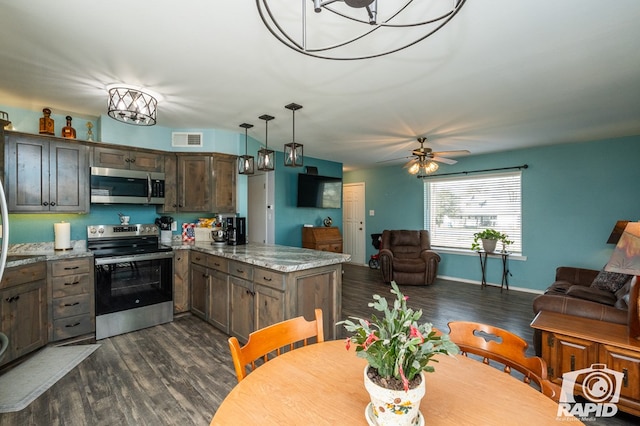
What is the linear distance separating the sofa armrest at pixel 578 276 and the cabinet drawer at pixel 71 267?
5893 millimetres

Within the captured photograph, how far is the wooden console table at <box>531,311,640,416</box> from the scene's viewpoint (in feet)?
6.11

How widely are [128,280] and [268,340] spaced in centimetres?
273

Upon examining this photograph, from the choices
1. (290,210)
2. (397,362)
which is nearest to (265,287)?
(397,362)

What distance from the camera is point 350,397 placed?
0.98 meters

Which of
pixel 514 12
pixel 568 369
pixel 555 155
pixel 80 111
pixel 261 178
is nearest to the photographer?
pixel 514 12

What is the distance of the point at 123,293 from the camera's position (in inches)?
128

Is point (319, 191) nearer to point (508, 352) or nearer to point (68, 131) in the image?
point (68, 131)

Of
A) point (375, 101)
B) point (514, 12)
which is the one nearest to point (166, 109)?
point (375, 101)

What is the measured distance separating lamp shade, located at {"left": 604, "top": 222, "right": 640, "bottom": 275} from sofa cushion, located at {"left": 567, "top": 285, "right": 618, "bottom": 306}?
1.89 metres

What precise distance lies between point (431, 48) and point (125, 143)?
3.69m

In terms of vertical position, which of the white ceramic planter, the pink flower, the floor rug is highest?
the pink flower

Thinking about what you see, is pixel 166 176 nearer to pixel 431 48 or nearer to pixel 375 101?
pixel 375 101

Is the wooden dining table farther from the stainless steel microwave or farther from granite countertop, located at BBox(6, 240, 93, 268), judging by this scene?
the stainless steel microwave

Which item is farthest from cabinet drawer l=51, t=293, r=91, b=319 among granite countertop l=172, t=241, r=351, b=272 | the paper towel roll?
granite countertop l=172, t=241, r=351, b=272
